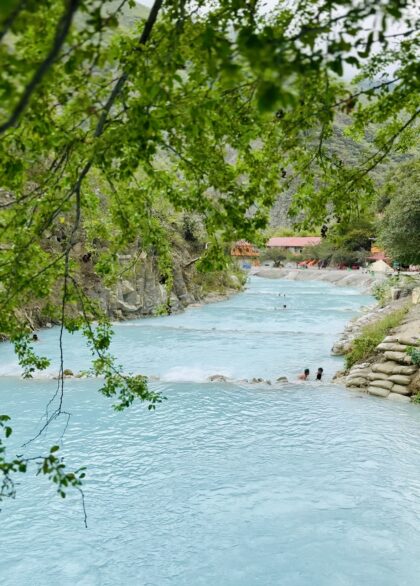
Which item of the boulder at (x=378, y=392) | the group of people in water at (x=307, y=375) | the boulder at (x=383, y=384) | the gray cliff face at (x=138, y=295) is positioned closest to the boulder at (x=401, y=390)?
the boulder at (x=383, y=384)

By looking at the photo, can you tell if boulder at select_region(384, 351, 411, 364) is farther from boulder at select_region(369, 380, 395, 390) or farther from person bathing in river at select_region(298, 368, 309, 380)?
person bathing in river at select_region(298, 368, 309, 380)

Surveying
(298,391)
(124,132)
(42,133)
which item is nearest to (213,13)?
(124,132)

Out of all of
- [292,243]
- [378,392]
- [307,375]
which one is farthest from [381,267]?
[378,392]

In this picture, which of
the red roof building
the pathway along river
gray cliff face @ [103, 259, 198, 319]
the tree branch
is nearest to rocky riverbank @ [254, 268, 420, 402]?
the pathway along river

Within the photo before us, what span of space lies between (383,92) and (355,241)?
79979mm

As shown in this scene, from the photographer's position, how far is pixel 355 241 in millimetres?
82062

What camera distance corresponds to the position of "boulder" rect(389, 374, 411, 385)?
58.0 feet

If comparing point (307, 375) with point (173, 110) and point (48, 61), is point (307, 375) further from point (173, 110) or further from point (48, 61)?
point (48, 61)

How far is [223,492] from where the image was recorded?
11.3 m

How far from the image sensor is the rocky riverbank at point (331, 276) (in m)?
64.4

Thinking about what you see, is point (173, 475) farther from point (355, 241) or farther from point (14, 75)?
point (355, 241)

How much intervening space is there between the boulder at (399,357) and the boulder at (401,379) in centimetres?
55

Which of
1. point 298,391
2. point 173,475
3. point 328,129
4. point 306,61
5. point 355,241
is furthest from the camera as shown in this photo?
point 355,241

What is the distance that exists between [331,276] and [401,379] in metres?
61.0
